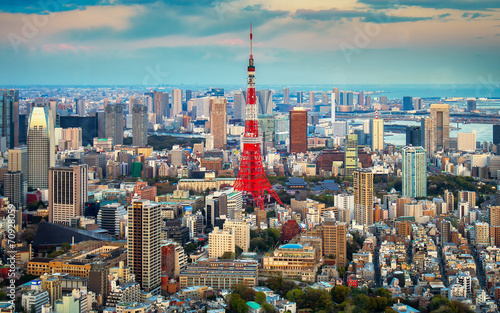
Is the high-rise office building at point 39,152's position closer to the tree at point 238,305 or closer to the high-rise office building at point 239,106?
the tree at point 238,305

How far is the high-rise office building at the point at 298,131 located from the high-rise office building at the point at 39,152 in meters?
10.0

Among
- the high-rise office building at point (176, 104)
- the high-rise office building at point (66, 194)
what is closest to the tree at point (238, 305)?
the high-rise office building at point (66, 194)

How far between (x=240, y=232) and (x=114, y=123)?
14633 millimetres

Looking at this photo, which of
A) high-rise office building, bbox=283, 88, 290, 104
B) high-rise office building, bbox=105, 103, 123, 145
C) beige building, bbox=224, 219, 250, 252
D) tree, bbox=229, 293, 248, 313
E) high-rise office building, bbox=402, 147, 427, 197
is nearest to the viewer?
tree, bbox=229, 293, 248, 313

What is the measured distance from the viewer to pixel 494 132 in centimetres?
2173

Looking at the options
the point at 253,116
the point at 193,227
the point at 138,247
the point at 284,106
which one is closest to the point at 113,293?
A: the point at 138,247

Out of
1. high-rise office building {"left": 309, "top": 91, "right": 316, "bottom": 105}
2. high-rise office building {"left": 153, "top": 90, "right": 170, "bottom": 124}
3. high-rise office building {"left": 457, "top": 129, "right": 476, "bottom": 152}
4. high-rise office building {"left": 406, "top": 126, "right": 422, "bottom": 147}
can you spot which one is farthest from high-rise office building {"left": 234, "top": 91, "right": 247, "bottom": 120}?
high-rise office building {"left": 457, "top": 129, "right": 476, "bottom": 152}

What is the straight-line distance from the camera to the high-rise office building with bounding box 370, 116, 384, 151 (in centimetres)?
2390

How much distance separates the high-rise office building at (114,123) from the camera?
2422 centimetres

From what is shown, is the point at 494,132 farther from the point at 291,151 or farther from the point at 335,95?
the point at 335,95

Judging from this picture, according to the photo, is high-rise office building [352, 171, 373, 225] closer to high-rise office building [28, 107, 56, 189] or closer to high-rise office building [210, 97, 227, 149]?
high-rise office building [28, 107, 56, 189]

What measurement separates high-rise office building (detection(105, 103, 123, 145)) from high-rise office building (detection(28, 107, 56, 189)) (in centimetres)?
890

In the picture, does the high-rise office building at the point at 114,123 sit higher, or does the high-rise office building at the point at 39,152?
the high-rise office building at the point at 114,123

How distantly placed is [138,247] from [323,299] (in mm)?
2242
